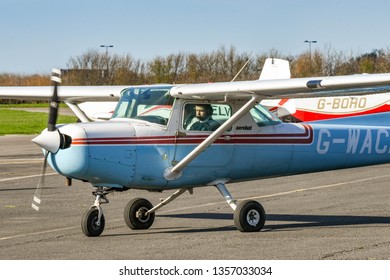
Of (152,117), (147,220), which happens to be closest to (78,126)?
(152,117)

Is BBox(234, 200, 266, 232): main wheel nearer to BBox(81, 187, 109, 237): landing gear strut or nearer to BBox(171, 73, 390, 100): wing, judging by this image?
BBox(171, 73, 390, 100): wing

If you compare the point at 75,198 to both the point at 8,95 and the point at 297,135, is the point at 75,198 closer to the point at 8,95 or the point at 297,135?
the point at 8,95

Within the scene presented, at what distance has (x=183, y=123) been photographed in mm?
12703

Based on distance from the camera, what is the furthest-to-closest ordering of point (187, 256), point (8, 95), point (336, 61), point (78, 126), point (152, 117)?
point (336, 61) → point (8, 95) → point (152, 117) → point (78, 126) → point (187, 256)

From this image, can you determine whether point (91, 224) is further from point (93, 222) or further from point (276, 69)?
point (276, 69)

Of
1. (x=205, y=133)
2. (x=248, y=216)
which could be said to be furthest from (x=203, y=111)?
(x=248, y=216)

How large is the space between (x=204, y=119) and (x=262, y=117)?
3.22ft

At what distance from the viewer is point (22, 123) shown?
178ft

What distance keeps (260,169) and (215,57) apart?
57.1m

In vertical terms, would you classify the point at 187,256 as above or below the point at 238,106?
below

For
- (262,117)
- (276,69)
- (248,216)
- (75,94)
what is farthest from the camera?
(276,69)

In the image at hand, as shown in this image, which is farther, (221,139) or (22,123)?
(22,123)

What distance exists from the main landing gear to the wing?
133 centimetres

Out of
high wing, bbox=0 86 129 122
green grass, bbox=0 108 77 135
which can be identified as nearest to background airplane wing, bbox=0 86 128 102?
high wing, bbox=0 86 129 122
